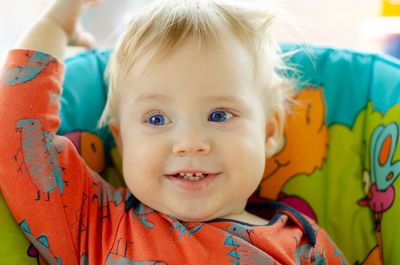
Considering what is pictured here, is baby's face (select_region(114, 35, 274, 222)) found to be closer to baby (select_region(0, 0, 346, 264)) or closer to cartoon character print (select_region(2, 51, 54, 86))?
baby (select_region(0, 0, 346, 264))

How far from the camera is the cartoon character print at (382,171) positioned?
3.22 feet

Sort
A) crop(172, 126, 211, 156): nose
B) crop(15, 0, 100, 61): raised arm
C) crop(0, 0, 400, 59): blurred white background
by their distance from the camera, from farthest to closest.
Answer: crop(0, 0, 400, 59): blurred white background < crop(15, 0, 100, 61): raised arm < crop(172, 126, 211, 156): nose

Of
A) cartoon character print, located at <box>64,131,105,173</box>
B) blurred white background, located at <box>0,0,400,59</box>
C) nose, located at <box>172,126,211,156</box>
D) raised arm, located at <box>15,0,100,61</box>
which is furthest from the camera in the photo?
blurred white background, located at <box>0,0,400,59</box>

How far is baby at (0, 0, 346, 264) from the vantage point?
825 mm

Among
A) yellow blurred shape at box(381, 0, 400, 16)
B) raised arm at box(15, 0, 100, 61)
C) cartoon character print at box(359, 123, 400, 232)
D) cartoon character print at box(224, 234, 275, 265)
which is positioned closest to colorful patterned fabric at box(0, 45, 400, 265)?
cartoon character print at box(359, 123, 400, 232)

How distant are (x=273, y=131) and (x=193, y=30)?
27 cm

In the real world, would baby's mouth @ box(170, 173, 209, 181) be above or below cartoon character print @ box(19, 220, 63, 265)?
above

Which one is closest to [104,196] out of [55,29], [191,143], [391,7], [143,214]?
[143,214]

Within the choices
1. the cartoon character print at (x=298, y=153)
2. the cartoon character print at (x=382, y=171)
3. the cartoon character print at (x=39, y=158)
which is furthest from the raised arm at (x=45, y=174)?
the cartoon character print at (x=382, y=171)

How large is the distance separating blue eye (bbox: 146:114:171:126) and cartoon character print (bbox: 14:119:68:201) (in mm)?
157

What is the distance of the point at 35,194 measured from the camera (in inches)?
32.2

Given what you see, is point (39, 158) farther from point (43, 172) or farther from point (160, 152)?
point (160, 152)

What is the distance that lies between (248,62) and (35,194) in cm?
40

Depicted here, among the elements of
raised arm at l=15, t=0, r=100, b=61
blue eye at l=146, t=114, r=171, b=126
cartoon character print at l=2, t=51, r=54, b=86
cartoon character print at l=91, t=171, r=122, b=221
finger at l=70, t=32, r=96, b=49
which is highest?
raised arm at l=15, t=0, r=100, b=61
